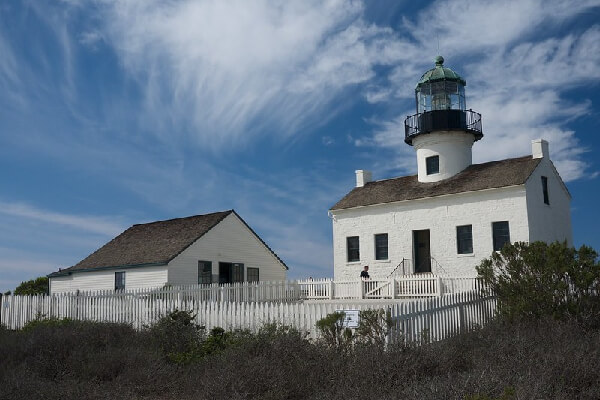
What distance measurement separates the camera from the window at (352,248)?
1094 inches

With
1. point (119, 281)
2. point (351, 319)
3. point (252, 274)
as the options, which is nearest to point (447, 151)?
point (252, 274)

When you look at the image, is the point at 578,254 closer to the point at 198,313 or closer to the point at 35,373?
the point at 198,313

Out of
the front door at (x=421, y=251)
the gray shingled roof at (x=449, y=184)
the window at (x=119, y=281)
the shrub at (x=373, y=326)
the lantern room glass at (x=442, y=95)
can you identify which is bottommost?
the shrub at (x=373, y=326)

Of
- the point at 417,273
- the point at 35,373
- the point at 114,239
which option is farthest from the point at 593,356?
the point at 114,239

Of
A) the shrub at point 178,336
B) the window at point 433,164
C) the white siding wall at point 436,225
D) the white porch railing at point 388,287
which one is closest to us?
the shrub at point 178,336

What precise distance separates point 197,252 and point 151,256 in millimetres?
2169

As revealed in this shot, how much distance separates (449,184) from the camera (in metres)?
25.7

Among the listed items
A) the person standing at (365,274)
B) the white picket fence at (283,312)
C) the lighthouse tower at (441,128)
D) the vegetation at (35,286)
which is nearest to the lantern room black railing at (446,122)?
the lighthouse tower at (441,128)

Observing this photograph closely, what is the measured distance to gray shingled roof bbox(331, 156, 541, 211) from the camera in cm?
2377

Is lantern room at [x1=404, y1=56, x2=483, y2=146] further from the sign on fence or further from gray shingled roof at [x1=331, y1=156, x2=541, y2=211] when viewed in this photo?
the sign on fence

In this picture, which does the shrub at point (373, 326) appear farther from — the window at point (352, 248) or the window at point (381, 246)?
the window at point (352, 248)

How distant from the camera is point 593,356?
7543 mm

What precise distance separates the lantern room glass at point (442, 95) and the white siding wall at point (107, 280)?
48.9 ft

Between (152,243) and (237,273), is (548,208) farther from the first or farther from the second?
(152,243)
